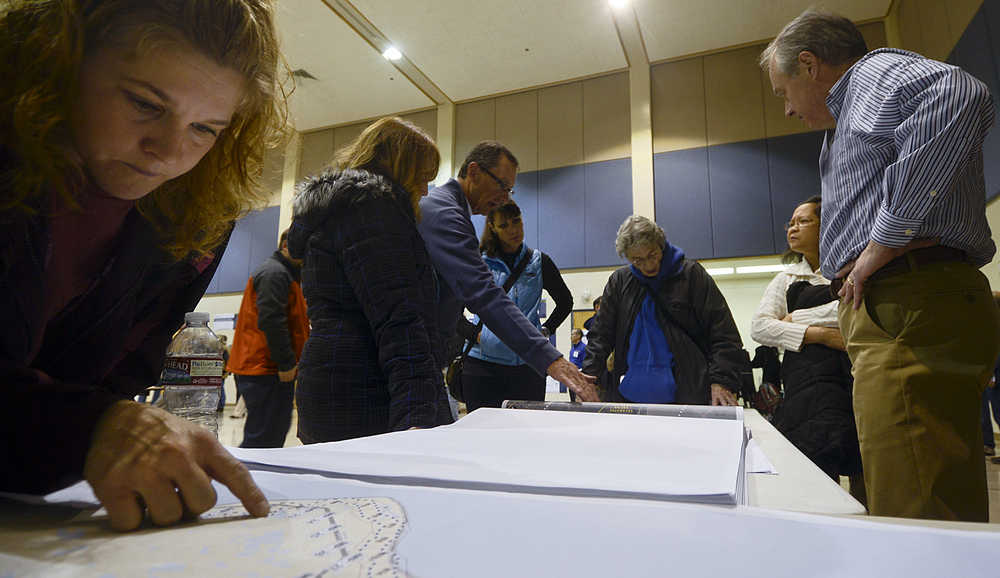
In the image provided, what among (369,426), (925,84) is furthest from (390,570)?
(925,84)

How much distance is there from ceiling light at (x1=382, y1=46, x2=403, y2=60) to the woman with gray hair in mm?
4924

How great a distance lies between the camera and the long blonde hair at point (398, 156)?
44.2 inches

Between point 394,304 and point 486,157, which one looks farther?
point 486,157

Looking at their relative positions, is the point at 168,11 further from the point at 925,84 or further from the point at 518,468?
the point at 925,84

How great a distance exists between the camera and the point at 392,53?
627 centimetres

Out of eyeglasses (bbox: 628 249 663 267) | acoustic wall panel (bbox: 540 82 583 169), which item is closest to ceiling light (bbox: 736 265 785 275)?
acoustic wall panel (bbox: 540 82 583 169)

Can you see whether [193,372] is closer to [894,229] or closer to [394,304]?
[394,304]

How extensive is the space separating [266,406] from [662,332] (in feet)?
5.52

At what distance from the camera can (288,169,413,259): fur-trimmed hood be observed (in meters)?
1.00

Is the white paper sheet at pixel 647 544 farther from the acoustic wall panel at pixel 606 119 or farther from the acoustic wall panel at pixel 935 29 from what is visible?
the acoustic wall panel at pixel 606 119

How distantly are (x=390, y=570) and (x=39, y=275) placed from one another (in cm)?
43

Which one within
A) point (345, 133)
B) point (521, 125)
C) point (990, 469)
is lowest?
point (990, 469)

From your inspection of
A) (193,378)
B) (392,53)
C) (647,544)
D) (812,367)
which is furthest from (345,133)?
(647,544)

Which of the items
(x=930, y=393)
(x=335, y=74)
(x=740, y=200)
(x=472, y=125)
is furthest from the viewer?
(x=472, y=125)
